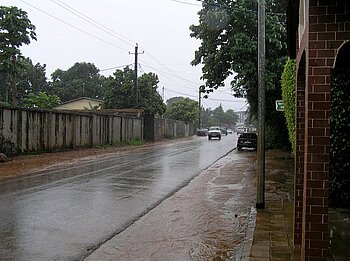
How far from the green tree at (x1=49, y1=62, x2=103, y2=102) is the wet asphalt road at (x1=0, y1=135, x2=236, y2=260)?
63.0 m

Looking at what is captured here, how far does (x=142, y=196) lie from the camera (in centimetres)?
1085

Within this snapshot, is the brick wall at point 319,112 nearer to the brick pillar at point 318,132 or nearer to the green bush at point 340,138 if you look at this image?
the brick pillar at point 318,132

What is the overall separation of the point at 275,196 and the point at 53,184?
627cm

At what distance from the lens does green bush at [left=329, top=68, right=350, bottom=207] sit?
309 inches

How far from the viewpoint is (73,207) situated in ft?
30.2

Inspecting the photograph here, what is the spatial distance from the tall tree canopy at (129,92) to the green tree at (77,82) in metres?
22.3

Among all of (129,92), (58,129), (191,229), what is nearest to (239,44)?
(58,129)

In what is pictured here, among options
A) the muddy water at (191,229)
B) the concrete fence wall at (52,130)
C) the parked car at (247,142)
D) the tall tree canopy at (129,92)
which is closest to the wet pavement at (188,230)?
the muddy water at (191,229)

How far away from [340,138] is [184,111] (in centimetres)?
6848

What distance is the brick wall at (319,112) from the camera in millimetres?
4125

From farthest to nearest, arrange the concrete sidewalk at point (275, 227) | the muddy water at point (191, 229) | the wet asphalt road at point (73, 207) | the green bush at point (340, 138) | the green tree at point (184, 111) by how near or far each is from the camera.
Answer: the green tree at point (184, 111) → the green bush at point (340, 138) → the wet asphalt road at point (73, 207) → the muddy water at point (191, 229) → the concrete sidewalk at point (275, 227)

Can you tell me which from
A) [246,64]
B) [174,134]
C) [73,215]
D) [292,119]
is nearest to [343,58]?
[73,215]

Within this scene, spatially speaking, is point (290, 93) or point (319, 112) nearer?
point (319, 112)

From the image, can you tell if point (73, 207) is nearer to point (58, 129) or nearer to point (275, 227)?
point (275, 227)
